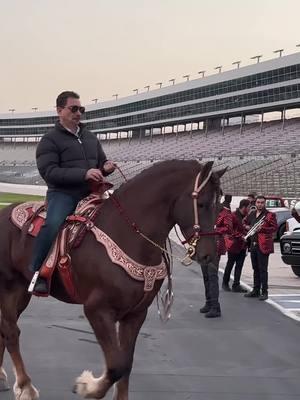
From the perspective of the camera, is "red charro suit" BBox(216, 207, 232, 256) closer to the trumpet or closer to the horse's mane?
the trumpet

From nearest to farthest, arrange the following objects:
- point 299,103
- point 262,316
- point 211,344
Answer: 1. point 211,344
2. point 262,316
3. point 299,103

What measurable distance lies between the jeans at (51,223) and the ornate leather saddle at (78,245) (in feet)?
0.16

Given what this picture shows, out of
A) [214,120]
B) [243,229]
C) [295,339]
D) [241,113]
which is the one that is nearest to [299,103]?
[241,113]

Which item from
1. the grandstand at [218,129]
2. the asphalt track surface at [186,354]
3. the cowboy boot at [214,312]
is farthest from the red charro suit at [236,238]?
the grandstand at [218,129]

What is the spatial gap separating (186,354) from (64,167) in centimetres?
294

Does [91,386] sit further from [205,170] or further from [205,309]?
[205,309]

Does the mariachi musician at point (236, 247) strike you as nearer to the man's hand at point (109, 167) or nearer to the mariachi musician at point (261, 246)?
the mariachi musician at point (261, 246)

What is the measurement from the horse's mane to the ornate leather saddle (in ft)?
0.96

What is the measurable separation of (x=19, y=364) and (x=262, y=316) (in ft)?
15.8

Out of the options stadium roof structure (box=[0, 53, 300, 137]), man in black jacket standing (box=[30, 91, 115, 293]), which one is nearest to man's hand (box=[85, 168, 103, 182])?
man in black jacket standing (box=[30, 91, 115, 293])

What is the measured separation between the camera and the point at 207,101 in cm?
7688

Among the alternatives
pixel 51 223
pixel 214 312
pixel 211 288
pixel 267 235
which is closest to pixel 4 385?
pixel 51 223

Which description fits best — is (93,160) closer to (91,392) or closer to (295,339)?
(91,392)

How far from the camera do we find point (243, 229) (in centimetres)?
1131
